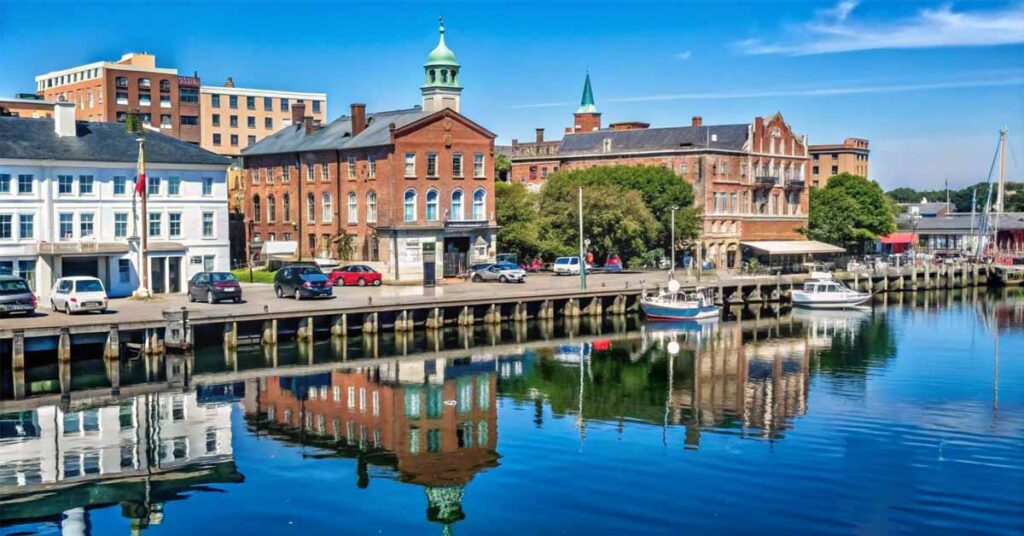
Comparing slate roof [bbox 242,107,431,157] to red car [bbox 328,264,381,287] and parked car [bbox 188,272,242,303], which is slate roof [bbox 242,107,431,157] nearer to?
red car [bbox 328,264,381,287]

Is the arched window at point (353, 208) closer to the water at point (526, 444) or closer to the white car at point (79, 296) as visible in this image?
the water at point (526, 444)

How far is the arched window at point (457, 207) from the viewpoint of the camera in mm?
77750

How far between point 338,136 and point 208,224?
18.9 meters

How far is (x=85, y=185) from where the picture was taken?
2356 inches

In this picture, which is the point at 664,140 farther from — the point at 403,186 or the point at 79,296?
the point at 79,296

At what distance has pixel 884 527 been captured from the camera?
2533 cm

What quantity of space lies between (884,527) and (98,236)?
4649 centimetres

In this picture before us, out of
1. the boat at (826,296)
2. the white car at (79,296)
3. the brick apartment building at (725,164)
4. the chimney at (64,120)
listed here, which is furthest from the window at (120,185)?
the brick apartment building at (725,164)

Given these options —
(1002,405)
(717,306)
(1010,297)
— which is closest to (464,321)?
(717,306)

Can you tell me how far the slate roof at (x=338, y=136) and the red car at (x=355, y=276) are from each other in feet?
30.8

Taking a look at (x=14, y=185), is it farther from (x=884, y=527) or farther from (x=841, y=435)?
(x=884, y=527)

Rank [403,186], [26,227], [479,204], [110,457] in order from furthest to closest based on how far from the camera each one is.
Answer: [479,204], [403,186], [26,227], [110,457]

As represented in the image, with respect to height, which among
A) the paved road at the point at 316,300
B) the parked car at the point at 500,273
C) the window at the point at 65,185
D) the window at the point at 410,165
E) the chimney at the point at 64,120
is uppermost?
the chimney at the point at 64,120

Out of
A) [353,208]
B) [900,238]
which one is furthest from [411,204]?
[900,238]
